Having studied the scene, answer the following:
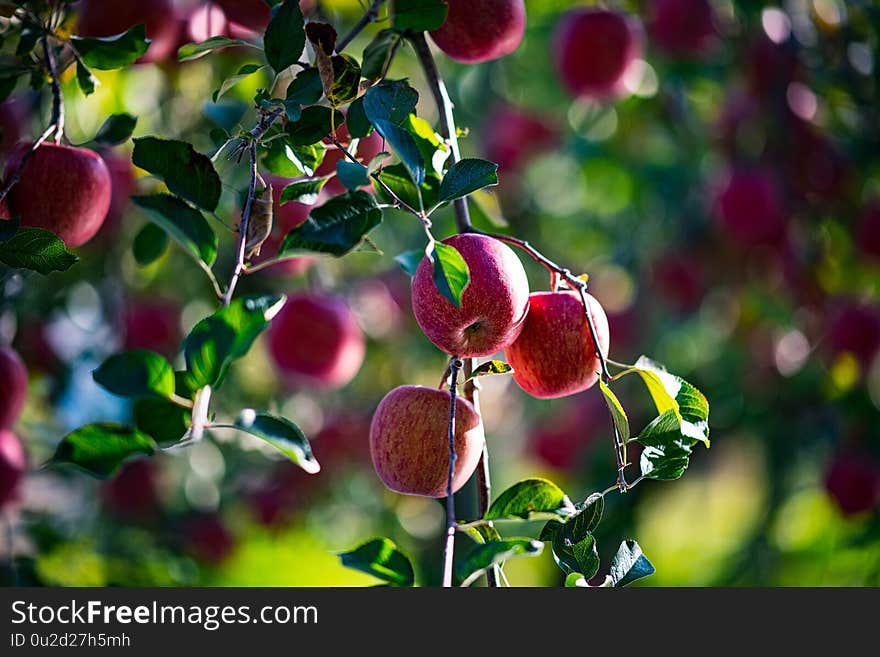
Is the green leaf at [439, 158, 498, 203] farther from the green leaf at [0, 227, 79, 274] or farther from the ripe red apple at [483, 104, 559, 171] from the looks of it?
the ripe red apple at [483, 104, 559, 171]

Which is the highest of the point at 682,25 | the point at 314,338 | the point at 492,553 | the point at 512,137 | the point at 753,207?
the point at 512,137

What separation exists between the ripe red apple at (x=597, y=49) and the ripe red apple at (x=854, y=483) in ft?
2.85

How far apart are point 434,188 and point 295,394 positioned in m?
1.58

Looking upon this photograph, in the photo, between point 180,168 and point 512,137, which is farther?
point 512,137

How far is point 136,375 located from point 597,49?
1254mm

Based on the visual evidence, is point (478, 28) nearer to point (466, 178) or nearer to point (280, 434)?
point (466, 178)

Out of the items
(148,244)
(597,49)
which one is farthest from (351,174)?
(597,49)

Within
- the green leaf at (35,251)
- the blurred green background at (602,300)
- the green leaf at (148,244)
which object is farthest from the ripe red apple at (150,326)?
the green leaf at (35,251)

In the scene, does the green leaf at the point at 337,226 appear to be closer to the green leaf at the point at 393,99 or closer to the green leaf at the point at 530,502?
the green leaf at the point at 393,99

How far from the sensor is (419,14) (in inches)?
24.7

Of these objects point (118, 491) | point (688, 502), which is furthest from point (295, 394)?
point (688, 502)

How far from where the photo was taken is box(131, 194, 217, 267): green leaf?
0.53 meters

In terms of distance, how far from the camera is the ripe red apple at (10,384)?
1.00m

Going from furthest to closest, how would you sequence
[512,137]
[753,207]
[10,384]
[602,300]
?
[602,300]
[512,137]
[753,207]
[10,384]
